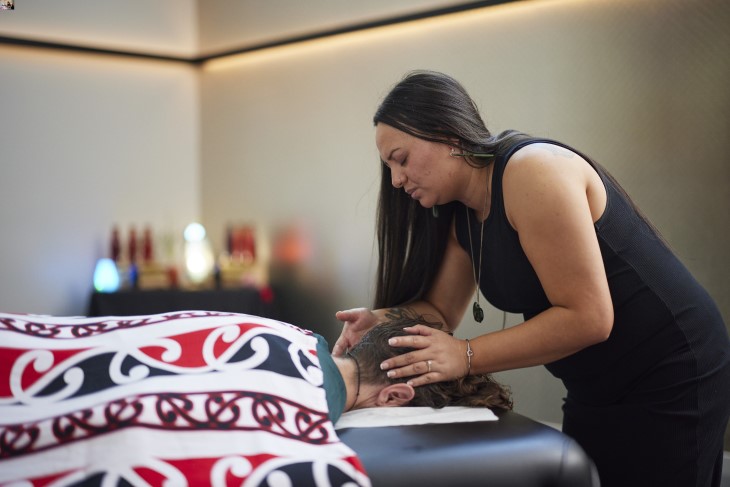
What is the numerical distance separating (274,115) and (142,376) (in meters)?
3.40

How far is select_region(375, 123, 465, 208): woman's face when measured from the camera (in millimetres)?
1620

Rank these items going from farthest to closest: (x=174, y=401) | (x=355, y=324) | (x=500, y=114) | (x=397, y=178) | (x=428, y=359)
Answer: (x=500, y=114) → (x=355, y=324) → (x=397, y=178) → (x=428, y=359) → (x=174, y=401)

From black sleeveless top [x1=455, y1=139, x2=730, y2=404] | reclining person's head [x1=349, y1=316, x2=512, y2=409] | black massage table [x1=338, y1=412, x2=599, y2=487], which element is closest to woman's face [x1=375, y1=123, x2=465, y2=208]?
black sleeveless top [x1=455, y1=139, x2=730, y2=404]

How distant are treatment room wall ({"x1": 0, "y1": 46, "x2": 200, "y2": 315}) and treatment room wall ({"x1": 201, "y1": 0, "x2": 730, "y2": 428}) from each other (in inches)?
8.7

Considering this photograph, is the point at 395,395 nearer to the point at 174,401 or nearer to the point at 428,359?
the point at 428,359

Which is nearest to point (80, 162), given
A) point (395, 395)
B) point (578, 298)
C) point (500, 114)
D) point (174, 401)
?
point (500, 114)

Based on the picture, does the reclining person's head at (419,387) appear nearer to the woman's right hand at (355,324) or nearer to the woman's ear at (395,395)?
the woman's ear at (395,395)

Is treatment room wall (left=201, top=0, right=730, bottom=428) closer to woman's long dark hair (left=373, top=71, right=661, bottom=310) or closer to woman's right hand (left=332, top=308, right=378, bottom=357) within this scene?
woman's long dark hair (left=373, top=71, right=661, bottom=310)

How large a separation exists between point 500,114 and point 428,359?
2.17m

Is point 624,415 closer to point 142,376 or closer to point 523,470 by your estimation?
point 523,470

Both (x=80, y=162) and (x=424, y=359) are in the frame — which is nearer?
(x=424, y=359)

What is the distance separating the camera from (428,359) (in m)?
1.53

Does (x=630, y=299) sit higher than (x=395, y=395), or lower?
higher

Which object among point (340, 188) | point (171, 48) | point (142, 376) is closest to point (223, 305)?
point (340, 188)
